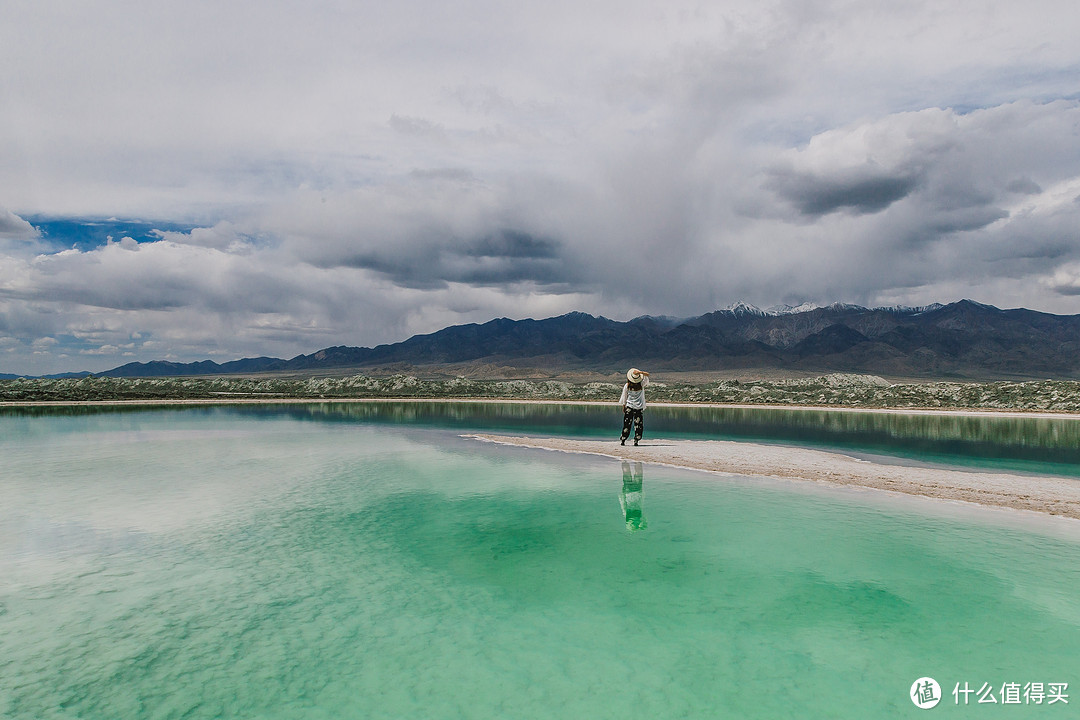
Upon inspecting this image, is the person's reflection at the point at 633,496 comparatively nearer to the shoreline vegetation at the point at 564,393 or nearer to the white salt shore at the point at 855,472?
the white salt shore at the point at 855,472

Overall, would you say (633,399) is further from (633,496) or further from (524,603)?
(524,603)

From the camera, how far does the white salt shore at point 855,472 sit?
22.2 metres

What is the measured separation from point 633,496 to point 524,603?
11.1 meters

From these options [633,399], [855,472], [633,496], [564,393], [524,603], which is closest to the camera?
[524,603]

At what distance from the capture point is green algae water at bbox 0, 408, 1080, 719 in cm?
901

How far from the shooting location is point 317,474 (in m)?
28.2

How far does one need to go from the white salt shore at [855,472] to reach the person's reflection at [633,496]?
2.86 meters

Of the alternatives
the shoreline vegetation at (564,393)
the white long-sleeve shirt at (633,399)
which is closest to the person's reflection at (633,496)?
the white long-sleeve shirt at (633,399)

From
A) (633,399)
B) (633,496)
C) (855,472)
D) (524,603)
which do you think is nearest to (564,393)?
(633,399)

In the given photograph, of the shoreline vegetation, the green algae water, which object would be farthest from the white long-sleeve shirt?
the shoreline vegetation

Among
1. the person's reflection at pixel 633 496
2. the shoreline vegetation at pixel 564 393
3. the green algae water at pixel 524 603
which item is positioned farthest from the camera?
the shoreline vegetation at pixel 564 393

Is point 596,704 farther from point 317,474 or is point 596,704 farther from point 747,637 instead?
point 317,474

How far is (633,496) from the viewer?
75.0 ft

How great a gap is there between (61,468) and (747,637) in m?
33.4
